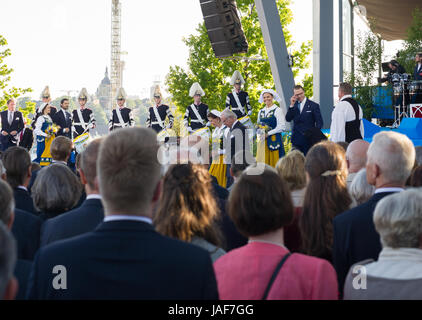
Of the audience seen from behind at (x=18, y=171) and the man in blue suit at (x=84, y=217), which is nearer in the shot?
the man in blue suit at (x=84, y=217)

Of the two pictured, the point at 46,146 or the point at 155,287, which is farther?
the point at 46,146

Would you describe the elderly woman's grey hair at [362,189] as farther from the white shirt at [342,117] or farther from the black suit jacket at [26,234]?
the white shirt at [342,117]

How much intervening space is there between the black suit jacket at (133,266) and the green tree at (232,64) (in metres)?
30.6

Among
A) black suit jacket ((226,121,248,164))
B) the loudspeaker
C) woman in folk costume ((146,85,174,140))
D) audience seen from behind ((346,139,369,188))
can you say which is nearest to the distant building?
woman in folk costume ((146,85,174,140))

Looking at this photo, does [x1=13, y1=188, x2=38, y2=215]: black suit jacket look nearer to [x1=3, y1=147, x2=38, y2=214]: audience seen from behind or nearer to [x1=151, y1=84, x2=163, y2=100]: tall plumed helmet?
[x1=3, y1=147, x2=38, y2=214]: audience seen from behind

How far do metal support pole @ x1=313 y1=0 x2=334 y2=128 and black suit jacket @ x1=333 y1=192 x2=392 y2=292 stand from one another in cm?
1112

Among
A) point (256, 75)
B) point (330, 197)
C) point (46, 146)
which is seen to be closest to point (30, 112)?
point (46, 146)

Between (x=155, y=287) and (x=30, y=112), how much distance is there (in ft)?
78.4

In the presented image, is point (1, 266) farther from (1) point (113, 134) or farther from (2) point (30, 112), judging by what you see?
(2) point (30, 112)

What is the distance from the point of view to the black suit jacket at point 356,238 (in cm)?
290

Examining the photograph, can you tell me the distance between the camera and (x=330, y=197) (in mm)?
3344

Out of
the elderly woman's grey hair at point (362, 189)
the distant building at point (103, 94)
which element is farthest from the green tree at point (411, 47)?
the distant building at point (103, 94)
